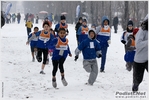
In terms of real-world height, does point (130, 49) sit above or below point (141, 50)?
below

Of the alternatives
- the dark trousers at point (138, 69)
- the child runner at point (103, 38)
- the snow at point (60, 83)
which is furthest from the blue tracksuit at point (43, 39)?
the dark trousers at point (138, 69)

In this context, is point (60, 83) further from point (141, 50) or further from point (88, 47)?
point (141, 50)

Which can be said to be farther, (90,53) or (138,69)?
(90,53)

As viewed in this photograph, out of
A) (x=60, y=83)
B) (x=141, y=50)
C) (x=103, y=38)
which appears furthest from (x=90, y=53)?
(x=103, y=38)

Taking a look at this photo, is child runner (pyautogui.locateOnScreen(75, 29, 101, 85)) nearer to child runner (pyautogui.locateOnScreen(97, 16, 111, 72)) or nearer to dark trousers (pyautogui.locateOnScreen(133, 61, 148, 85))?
dark trousers (pyautogui.locateOnScreen(133, 61, 148, 85))

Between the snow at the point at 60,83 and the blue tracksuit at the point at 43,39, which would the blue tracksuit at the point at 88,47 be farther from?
the blue tracksuit at the point at 43,39

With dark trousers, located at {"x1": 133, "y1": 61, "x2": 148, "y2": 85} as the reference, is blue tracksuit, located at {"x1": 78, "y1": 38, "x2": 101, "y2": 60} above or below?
above

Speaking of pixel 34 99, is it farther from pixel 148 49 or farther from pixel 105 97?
pixel 148 49

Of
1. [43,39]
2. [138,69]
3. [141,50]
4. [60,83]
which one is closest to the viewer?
[141,50]

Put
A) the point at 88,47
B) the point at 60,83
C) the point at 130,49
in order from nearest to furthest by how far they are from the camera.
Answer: the point at 88,47 < the point at 60,83 < the point at 130,49

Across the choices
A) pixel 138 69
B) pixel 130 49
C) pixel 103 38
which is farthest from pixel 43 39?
pixel 138 69

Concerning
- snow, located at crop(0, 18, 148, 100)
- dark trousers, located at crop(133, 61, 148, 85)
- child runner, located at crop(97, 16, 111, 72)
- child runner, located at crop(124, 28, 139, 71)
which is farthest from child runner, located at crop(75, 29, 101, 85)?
child runner, located at crop(97, 16, 111, 72)

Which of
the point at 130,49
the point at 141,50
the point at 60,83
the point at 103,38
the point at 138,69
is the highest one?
the point at 141,50

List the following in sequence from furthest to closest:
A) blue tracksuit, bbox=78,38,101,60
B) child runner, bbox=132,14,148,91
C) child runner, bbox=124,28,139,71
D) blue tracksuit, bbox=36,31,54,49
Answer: blue tracksuit, bbox=36,31,54,49 → child runner, bbox=124,28,139,71 → blue tracksuit, bbox=78,38,101,60 → child runner, bbox=132,14,148,91
